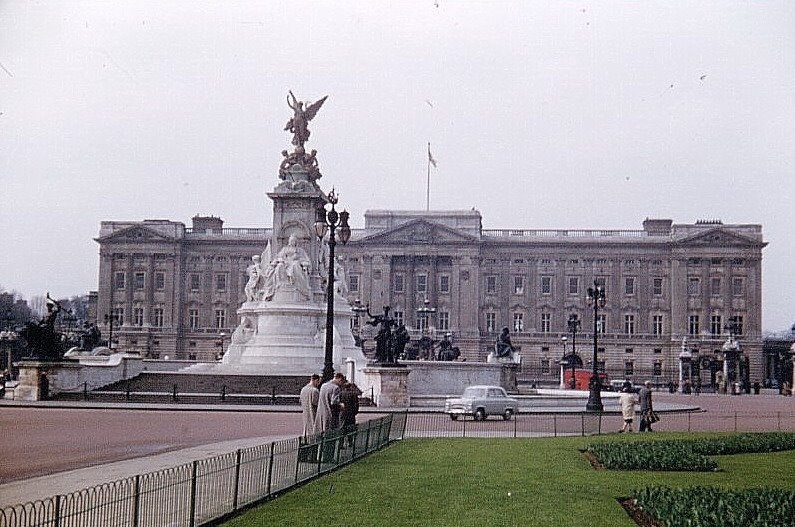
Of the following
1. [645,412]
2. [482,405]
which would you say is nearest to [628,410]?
[645,412]

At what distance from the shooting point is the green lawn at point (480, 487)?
13555 mm

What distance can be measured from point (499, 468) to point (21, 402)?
27630 millimetres

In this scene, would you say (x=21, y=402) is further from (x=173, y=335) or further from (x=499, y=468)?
(x=173, y=335)

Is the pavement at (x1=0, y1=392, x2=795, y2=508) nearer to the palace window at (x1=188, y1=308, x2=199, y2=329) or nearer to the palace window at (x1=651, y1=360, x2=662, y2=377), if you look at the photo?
the palace window at (x1=651, y1=360, x2=662, y2=377)

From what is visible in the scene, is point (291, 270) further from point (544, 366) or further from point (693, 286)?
point (693, 286)

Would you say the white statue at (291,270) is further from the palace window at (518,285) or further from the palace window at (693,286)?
the palace window at (693,286)

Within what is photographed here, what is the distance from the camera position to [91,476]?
17609mm

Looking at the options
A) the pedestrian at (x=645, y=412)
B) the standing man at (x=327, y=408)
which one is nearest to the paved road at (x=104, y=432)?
the standing man at (x=327, y=408)

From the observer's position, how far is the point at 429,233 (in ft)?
393

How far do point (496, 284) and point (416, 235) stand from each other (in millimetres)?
10121

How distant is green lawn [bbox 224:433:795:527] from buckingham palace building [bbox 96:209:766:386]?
3611 inches

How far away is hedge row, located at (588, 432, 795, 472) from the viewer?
19469 mm

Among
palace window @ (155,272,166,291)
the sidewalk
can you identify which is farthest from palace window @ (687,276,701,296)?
the sidewalk

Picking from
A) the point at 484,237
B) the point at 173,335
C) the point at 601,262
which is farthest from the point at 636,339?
the point at 173,335
